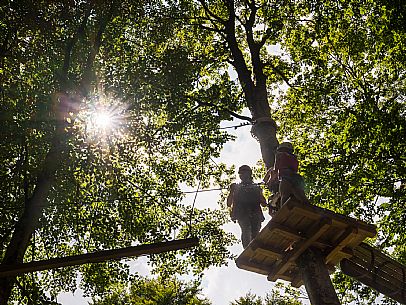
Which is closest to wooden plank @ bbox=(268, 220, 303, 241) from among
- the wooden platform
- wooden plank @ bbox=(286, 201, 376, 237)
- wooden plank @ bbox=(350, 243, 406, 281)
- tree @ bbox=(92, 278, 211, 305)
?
the wooden platform

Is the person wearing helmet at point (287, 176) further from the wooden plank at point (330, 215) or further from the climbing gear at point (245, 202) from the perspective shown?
the climbing gear at point (245, 202)

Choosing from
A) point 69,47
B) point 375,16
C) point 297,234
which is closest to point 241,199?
point 297,234

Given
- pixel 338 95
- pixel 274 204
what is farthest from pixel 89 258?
pixel 338 95

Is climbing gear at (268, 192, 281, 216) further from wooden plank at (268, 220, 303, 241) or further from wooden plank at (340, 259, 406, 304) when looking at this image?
wooden plank at (340, 259, 406, 304)

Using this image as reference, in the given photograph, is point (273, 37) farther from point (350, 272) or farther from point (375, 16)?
point (350, 272)

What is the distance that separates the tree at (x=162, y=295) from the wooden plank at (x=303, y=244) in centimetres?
1701

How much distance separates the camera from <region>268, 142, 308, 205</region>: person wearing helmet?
292 inches

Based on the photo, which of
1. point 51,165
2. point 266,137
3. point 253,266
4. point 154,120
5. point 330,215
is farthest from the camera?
point 154,120

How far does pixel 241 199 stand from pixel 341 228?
3.19 meters

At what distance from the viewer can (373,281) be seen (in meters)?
8.59

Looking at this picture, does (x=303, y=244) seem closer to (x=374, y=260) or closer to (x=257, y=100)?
(x=374, y=260)

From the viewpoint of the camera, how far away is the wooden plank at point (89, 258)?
6105mm

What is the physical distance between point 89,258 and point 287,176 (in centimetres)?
401

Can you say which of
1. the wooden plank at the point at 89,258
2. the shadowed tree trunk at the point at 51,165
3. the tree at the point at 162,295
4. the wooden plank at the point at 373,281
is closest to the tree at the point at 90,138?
the shadowed tree trunk at the point at 51,165
